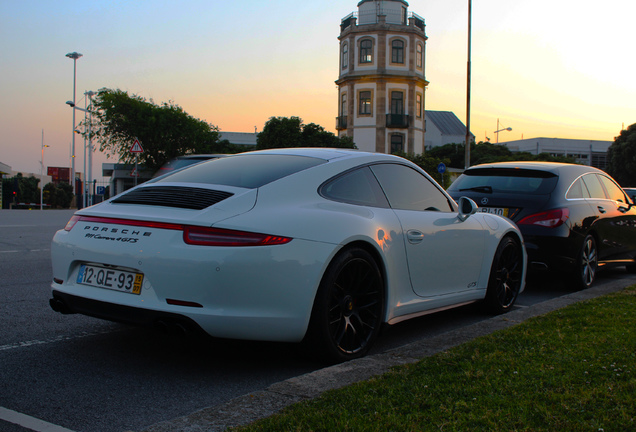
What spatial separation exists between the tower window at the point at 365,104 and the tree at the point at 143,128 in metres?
17.3

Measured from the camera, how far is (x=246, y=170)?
4.32 m

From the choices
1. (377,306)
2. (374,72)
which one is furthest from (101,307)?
(374,72)

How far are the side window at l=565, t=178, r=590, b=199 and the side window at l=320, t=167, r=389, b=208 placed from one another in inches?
146

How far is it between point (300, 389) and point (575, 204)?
536 centimetres

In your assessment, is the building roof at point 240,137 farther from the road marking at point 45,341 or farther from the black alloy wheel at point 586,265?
the road marking at point 45,341

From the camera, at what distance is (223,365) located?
13.2ft

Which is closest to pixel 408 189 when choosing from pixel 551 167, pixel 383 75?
pixel 551 167

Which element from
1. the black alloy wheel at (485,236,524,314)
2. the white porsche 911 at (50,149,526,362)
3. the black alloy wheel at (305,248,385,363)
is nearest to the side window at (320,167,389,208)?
the white porsche 911 at (50,149,526,362)

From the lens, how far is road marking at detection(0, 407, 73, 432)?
281cm

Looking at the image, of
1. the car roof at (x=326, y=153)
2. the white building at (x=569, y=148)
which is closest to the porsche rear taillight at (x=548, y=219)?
the car roof at (x=326, y=153)

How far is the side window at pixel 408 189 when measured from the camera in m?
4.69

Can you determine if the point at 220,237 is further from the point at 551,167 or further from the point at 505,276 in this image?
the point at 551,167

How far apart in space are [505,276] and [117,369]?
361cm

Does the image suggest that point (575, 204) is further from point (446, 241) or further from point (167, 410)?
point (167, 410)
